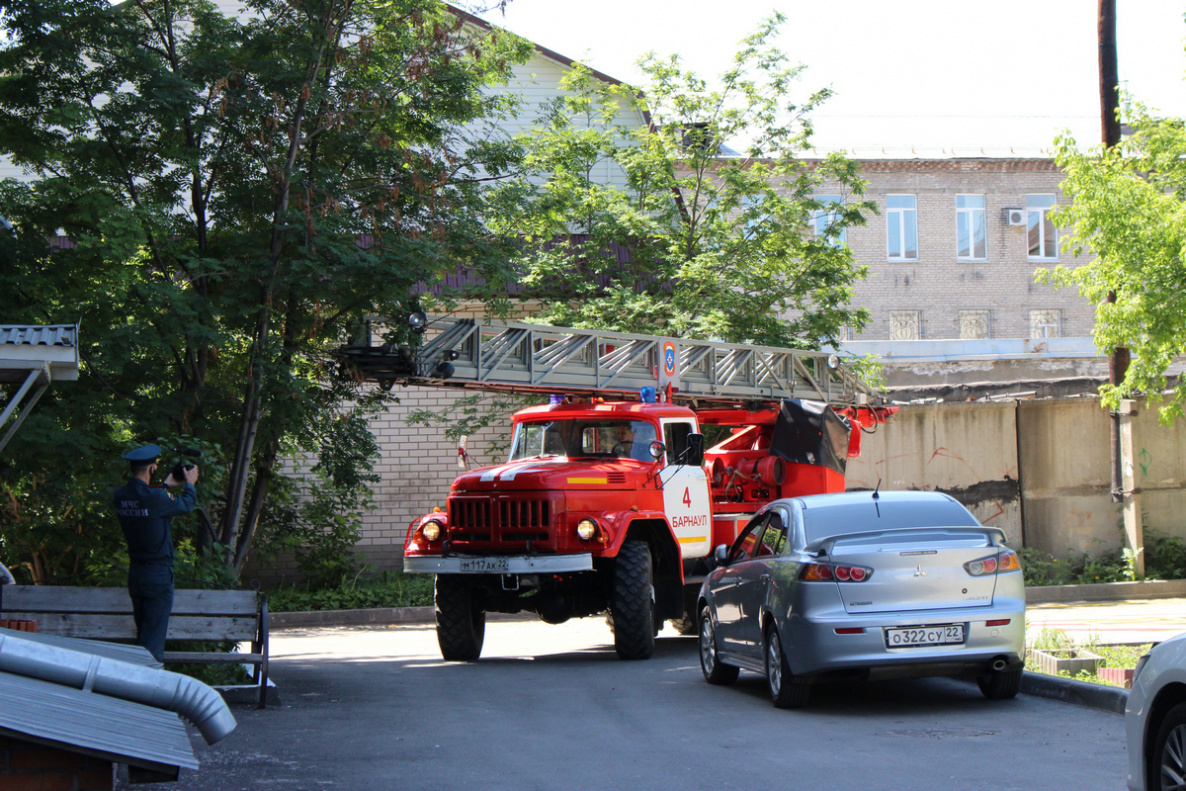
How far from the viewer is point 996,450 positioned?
2150 centimetres

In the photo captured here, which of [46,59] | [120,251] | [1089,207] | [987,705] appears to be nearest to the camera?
[987,705]

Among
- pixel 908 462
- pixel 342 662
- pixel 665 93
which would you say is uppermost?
pixel 665 93

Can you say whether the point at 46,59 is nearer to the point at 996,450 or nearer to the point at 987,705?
the point at 987,705

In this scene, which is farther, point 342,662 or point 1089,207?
point 1089,207

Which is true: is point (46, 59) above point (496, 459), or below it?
above

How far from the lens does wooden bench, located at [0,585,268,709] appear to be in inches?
371

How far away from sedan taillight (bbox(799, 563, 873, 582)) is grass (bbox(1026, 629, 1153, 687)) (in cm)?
220

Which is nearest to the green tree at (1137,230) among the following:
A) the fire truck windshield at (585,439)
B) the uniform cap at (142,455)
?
the fire truck windshield at (585,439)

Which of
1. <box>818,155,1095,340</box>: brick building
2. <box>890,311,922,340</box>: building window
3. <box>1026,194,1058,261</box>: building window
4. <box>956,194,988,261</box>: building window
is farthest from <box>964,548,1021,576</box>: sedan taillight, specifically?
<box>1026,194,1058,261</box>: building window

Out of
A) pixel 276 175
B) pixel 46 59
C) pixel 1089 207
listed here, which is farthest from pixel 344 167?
pixel 1089 207

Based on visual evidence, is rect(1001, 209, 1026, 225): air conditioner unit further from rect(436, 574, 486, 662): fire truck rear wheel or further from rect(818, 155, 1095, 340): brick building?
rect(436, 574, 486, 662): fire truck rear wheel

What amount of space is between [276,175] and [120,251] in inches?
78.9

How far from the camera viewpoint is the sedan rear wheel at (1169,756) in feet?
15.5

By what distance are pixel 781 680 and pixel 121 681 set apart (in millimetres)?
5955
